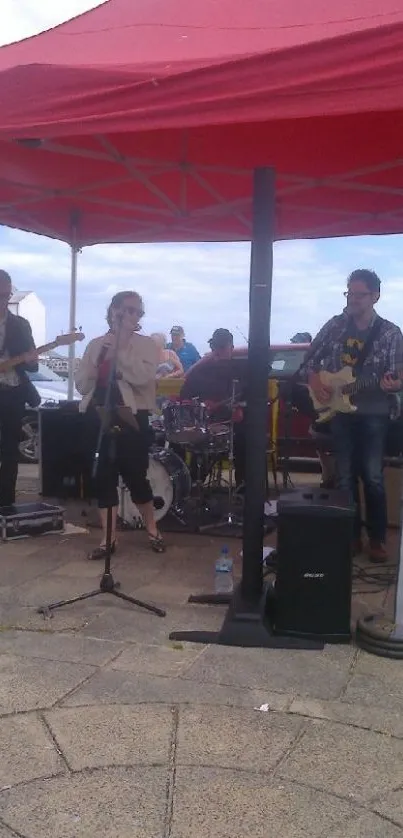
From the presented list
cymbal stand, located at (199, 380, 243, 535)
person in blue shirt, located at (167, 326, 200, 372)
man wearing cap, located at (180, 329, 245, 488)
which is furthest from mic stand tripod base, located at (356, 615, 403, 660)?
person in blue shirt, located at (167, 326, 200, 372)

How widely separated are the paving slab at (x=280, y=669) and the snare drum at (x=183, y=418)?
2907 millimetres

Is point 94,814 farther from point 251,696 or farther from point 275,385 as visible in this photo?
point 275,385

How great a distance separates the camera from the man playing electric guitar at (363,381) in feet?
16.6

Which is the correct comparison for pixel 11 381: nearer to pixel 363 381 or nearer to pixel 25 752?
pixel 363 381

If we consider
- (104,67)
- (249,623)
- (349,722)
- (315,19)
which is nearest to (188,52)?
(104,67)

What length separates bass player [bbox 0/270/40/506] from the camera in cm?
609

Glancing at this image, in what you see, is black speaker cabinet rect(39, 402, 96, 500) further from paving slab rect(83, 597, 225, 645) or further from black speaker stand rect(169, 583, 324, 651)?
black speaker stand rect(169, 583, 324, 651)

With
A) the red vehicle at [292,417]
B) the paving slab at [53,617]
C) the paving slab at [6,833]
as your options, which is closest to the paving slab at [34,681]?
the paving slab at [53,617]

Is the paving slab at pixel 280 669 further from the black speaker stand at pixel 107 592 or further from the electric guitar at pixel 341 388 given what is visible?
the electric guitar at pixel 341 388

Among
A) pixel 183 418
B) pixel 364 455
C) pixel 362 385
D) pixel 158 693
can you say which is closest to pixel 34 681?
pixel 158 693

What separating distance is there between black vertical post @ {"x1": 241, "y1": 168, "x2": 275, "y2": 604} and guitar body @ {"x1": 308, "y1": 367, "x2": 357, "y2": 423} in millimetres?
1360

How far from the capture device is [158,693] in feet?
10.6

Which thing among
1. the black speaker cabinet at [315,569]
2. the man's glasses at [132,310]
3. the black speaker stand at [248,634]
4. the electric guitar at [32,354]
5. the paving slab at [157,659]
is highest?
the man's glasses at [132,310]

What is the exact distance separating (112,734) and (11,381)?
3.74 metres
